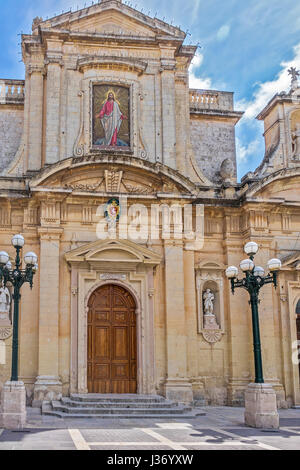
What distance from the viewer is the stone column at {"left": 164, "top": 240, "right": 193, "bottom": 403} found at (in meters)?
19.1

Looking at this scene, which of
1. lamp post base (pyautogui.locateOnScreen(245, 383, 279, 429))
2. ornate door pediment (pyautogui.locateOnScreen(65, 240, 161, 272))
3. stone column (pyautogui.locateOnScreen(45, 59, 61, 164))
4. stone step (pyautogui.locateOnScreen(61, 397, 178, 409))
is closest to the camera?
lamp post base (pyautogui.locateOnScreen(245, 383, 279, 429))

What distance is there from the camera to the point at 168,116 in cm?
2167

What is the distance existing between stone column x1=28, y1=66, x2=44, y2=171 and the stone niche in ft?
21.4

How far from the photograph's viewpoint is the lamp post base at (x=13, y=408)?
557 inches

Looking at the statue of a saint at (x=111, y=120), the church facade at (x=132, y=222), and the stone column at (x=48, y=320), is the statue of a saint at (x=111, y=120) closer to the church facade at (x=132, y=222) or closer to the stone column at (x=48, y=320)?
the church facade at (x=132, y=222)

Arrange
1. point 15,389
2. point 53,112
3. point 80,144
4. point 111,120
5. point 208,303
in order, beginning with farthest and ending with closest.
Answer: point 111,120 → point 80,144 → point 53,112 → point 208,303 → point 15,389

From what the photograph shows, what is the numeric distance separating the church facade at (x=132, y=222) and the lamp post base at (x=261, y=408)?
391 cm

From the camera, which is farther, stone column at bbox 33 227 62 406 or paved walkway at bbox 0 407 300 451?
stone column at bbox 33 227 62 406

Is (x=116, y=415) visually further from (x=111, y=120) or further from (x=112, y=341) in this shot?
(x=111, y=120)

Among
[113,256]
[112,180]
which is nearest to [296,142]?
[112,180]

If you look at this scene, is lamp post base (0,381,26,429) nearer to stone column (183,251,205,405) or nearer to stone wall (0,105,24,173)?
stone column (183,251,205,405)

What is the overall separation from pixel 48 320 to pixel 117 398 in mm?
3259

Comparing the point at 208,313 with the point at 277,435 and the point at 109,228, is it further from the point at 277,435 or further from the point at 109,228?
the point at 277,435

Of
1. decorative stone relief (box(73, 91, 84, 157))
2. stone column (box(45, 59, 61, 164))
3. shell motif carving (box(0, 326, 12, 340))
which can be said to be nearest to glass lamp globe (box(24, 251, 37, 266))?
shell motif carving (box(0, 326, 12, 340))
